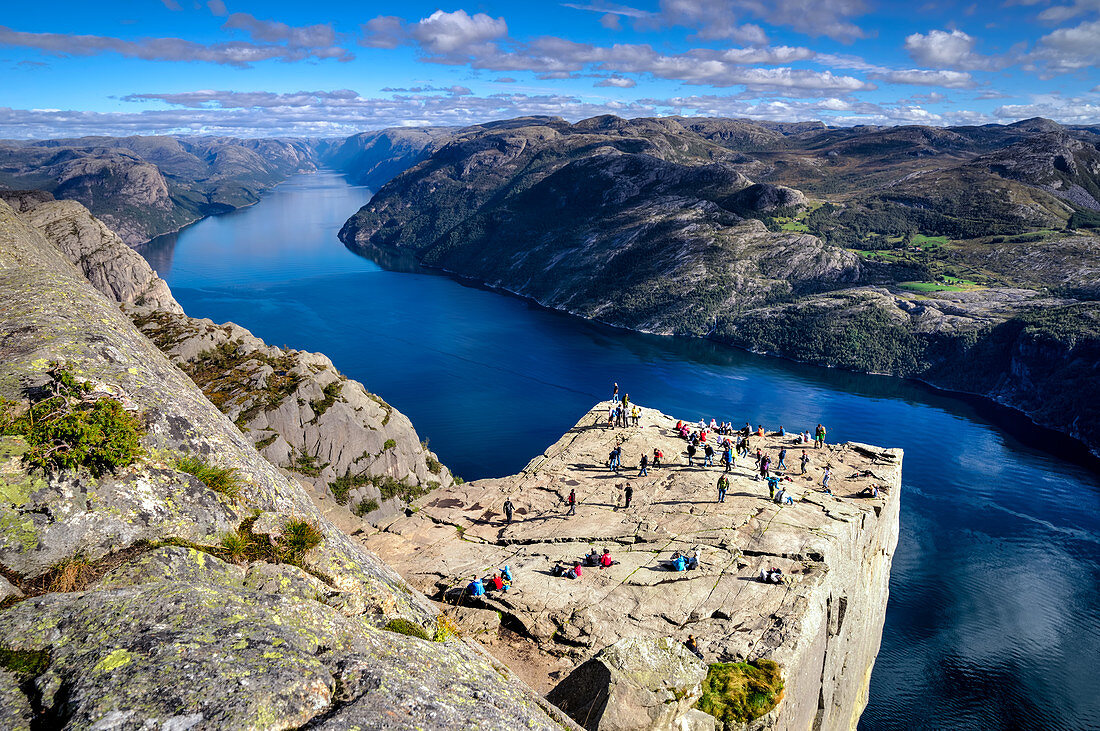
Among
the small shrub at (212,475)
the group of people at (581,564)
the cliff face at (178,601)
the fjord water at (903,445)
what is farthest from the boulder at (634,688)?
the fjord water at (903,445)

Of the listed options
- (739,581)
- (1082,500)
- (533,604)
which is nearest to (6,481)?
(533,604)

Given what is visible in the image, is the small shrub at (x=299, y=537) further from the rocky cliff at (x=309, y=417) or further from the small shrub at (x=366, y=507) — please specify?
the small shrub at (x=366, y=507)

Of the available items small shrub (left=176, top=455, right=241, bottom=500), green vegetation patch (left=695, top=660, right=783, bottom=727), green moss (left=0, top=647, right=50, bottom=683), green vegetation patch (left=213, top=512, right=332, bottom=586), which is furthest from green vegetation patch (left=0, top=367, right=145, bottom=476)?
green vegetation patch (left=695, top=660, right=783, bottom=727)

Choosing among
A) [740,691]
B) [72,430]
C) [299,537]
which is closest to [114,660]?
[72,430]

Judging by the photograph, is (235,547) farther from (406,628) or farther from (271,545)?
(406,628)

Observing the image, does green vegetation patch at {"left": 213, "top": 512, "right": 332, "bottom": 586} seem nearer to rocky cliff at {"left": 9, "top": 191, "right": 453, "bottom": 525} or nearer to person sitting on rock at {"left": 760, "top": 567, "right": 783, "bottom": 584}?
person sitting on rock at {"left": 760, "top": 567, "right": 783, "bottom": 584}

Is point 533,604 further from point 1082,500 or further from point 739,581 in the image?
point 1082,500

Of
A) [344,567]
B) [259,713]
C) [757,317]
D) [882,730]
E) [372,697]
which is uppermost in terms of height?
[259,713]
